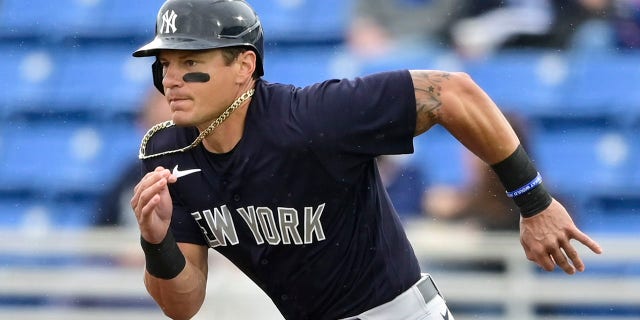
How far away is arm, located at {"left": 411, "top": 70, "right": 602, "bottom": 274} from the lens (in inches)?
168

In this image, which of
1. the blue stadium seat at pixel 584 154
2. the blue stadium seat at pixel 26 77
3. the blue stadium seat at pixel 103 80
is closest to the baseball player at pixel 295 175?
the blue stadium seat at pixel 584 154

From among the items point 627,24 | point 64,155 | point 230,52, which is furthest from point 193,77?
point 64,155

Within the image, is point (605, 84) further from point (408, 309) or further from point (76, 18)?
point (408, 309)

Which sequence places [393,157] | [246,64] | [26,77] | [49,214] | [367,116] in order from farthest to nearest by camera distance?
[26,77]
[49,214]
[393,157]
[246,64]
[367,116]

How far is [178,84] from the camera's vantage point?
4363mm

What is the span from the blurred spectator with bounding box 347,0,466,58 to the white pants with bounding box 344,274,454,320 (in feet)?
20.4

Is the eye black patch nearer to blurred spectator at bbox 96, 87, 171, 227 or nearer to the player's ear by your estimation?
the player's ear

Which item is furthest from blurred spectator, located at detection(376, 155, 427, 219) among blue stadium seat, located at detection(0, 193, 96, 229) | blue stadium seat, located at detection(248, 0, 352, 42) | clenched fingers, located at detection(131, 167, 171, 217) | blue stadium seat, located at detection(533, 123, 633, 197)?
clenched fingers, located at detection(131, 167, 171, 217)

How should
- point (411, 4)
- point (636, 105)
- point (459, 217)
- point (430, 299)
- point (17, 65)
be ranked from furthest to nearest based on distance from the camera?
point (17, 65) → point (411, 4) → point (636, 105) → point (459, 217) → point (430, 299)

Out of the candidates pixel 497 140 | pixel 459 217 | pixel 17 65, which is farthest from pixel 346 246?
pixel 17 65

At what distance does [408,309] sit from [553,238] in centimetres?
61

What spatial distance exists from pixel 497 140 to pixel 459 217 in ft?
13.2

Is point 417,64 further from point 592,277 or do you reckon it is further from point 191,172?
point 191,172

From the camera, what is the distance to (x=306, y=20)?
11477 millimetres
